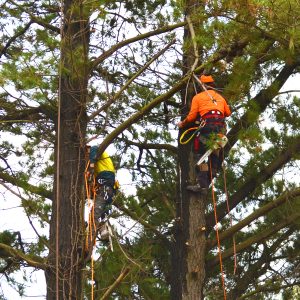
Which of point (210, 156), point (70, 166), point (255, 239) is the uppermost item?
point (210, 156)

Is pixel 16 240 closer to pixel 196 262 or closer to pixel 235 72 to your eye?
pixel 196 262

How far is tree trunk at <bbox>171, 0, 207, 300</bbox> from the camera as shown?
10203 millimetres

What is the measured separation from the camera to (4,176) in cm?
947

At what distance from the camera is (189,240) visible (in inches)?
406

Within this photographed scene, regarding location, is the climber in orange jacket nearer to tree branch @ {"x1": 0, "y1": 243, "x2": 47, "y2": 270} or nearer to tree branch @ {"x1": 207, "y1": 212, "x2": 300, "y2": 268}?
tree branch @ {"x1": 207, "y1": 212, "x2": 300, "y2": 268}

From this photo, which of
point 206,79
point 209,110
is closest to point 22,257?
point 209,110

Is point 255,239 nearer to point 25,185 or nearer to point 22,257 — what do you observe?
point 25,185

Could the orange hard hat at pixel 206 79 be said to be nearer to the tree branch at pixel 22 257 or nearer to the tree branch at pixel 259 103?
the tree branch at pixel 259 103

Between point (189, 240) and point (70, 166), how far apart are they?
7.11 feet

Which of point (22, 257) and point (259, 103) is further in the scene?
point (259, 103)

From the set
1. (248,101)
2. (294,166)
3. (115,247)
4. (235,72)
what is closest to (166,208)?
(115,247)

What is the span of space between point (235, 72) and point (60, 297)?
2788 millimetres

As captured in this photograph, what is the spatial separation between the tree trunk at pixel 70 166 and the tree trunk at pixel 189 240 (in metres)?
1.67

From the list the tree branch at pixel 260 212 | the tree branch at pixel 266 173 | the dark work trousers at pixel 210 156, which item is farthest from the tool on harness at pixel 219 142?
the tree branch at pixel 266 173
